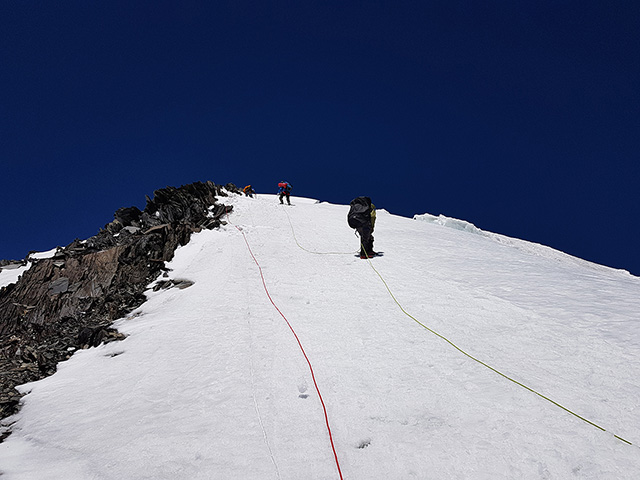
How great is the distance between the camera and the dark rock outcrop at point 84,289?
799 cm

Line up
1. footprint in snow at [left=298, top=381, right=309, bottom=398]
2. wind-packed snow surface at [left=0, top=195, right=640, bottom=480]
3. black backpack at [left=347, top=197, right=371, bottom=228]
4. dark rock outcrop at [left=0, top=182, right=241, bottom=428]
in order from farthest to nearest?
black backpack at [left=347, top=197, right=371, bottom=228], dark rock outcrop at [left=0, top=182, right=241, bottom=428], footprint in snow at [left=298, top=381, right=309, bottom=398], wind-packed snow surface at [left=0, top=195, right=640, bottom=480]

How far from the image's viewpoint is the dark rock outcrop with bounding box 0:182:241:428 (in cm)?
799

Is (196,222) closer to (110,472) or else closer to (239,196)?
(239,196)

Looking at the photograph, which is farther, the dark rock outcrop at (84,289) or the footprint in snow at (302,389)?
the dark rock outcrop at (84,289)

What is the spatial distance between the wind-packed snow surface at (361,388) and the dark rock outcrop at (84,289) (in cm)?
64

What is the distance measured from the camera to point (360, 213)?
11312mm

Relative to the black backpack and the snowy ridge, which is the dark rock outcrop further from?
the snowy ridge

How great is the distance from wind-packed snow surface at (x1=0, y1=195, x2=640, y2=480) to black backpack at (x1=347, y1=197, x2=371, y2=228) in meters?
2.57

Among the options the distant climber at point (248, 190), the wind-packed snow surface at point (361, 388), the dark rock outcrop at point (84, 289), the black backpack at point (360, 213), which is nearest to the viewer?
the wind-packed snow surface at point (361, 388)

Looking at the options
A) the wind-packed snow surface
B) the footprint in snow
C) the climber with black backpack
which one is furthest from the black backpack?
the footprint in snow

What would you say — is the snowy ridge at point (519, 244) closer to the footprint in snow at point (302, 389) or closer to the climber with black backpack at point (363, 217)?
the climber with black backpack at point (363, 217)

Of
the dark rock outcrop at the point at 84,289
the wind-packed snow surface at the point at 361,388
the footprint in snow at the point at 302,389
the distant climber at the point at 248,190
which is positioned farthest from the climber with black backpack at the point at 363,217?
the distant climber at the point at 248,190

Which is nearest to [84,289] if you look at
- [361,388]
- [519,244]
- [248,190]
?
[361,388]

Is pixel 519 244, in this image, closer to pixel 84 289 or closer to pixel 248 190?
pixel 248 190
